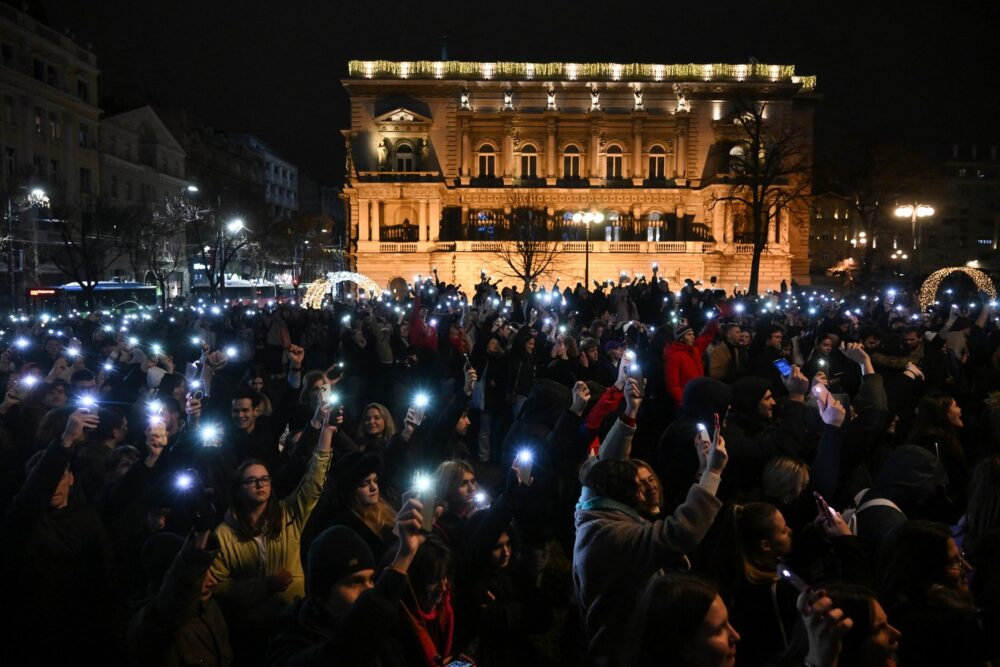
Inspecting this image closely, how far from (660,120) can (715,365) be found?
52.6 meters

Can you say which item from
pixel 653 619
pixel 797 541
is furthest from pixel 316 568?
pixel 797 541

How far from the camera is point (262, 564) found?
4.18m

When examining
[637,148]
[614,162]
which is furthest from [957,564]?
[614,162]

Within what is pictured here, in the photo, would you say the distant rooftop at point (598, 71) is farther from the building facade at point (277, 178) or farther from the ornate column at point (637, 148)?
the building facade at point (277, 178)

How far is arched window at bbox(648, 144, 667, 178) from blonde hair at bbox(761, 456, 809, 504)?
5667cm

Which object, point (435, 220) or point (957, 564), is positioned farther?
point (435, 220)

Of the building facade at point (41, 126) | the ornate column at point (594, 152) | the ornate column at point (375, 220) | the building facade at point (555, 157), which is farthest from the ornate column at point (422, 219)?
the building facade at point (41, 126)

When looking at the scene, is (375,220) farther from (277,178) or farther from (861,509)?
(861,509)

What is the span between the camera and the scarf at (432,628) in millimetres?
3436

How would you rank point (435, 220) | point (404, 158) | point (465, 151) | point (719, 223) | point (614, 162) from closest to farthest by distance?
point (435, 220) → point (719, 223) → point (404, 158) → point (465, 151) → point (614, 162)

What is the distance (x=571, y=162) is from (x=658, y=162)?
6249 mm

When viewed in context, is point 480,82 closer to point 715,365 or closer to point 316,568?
point 715,365

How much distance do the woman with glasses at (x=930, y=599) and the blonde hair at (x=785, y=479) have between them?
3.59 feet

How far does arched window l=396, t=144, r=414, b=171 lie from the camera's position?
5778 cm
